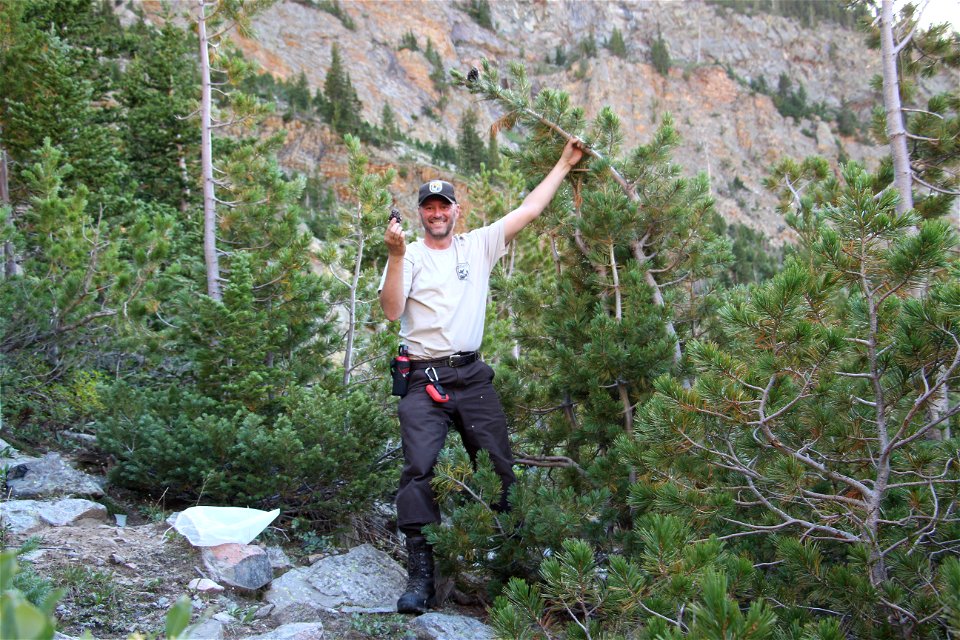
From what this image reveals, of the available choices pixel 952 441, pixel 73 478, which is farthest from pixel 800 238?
pixel 73 478

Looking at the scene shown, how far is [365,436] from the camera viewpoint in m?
5.55

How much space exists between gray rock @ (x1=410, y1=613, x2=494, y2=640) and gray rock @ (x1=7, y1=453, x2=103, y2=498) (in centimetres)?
303

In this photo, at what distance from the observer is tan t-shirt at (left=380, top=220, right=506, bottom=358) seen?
162 inches

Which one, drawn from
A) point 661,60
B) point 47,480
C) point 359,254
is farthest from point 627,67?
point 47,480

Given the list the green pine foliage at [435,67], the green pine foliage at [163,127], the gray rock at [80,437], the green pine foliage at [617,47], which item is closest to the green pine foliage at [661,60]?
the green pine foliage at [617,47]

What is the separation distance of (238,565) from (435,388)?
153 cm

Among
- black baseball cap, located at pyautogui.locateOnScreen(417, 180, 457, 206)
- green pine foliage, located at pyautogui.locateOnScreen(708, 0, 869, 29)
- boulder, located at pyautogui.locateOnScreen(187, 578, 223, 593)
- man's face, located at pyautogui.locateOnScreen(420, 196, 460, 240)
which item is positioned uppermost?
green pine foliage, located at pyautogui.locateOnScreen(708, 0, 869, 29)

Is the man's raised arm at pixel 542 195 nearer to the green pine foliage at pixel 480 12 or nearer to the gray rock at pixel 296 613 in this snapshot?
the gray rock at pixel 296 613

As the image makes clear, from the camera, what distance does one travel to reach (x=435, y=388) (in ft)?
13.2

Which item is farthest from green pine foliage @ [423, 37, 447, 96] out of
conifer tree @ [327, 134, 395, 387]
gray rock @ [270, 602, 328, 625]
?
gray rock @ [270, 602, 328, 625]

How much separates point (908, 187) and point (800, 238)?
825mm

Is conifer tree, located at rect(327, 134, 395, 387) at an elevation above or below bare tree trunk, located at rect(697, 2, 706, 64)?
A: below

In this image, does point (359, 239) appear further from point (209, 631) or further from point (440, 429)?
point (209, 631)

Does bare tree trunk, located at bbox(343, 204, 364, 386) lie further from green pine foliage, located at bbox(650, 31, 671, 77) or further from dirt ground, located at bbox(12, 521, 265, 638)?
green pine foliage, located at bbox(650, 31, 671, 77)
